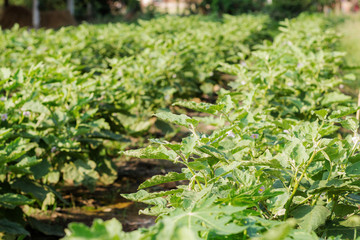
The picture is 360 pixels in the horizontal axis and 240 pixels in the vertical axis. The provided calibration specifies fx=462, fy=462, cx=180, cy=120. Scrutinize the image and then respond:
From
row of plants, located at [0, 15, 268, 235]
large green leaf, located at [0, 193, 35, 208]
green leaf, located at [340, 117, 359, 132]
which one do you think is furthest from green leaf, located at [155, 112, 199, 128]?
large green leaf, located at [0, 193, 35, 208]

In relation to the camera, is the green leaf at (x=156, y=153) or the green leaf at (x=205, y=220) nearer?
the green leaf at (x=205, y=220)

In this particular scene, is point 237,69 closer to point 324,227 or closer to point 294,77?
point 294,77

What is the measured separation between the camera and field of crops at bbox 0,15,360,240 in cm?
142

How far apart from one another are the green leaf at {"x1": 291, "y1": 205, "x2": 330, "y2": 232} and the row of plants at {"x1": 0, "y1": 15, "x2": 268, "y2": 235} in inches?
60.1

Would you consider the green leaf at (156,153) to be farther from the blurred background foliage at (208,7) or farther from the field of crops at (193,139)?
the blurred background foliage at (208,7)

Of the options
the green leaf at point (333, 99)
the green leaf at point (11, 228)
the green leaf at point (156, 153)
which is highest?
the green leaf at point (156, 153)

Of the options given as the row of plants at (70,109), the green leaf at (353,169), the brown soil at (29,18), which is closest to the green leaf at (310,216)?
the green leaf at (353,169)

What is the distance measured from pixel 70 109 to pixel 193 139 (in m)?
2.00

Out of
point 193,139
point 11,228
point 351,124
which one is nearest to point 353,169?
point 351,124

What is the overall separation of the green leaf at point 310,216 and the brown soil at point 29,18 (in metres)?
24.0

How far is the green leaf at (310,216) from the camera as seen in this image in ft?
5.16

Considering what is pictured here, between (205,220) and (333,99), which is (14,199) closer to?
(205,220)

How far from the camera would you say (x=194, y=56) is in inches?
258

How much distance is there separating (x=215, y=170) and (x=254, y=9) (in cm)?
2821
